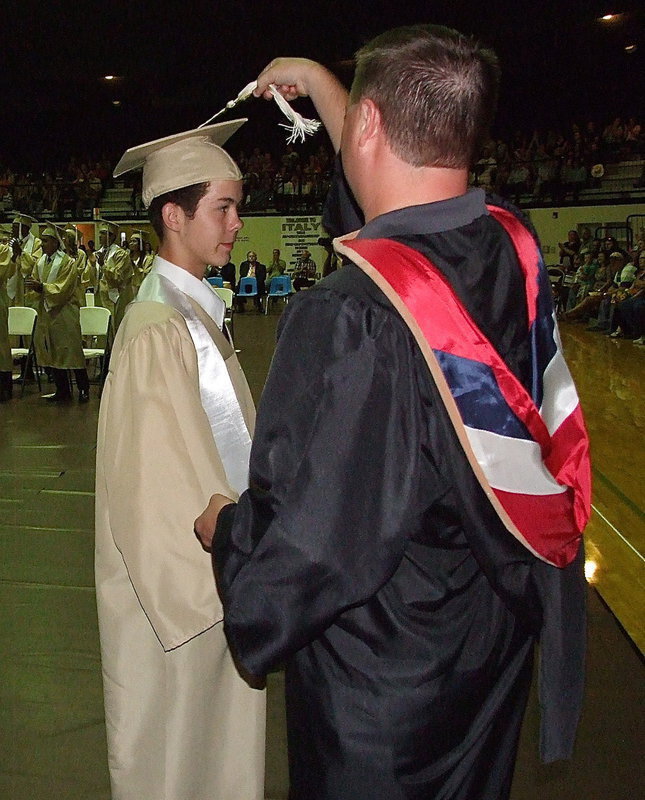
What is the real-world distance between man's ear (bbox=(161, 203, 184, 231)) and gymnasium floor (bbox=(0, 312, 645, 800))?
1.42 metres

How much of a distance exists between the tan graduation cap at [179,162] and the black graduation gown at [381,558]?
95 cm

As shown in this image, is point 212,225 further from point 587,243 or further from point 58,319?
point 587,243

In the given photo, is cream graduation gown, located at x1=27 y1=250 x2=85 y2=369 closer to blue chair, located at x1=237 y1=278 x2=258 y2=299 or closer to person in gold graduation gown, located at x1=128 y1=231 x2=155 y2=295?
person in gold graduation gown, located at x1=128 y1=231 x2=155 y2=295

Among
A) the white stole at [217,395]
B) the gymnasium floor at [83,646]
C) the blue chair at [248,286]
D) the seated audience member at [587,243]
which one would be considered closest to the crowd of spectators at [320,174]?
the seated audience member at [587,243]

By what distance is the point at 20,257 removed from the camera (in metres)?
9.54

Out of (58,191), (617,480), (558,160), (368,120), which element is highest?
(558,160)

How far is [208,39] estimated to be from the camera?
49.3ft

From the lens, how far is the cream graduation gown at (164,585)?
5.36 ft

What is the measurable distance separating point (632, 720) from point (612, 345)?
926 cm

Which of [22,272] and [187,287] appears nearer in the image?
[187,287]

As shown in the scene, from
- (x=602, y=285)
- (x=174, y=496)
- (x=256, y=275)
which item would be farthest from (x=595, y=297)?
(x=174, y=496)

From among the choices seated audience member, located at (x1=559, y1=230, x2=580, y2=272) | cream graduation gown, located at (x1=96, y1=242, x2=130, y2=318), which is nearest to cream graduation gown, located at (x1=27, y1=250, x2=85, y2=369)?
cream graduation gown, located at (x1=96, y1=242, x2=130, y2=318)

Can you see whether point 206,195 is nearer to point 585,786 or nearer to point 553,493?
point 553,493

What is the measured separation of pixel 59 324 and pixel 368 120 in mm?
7844
